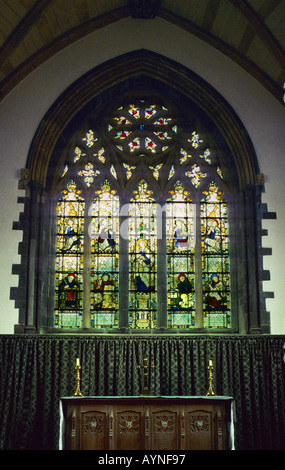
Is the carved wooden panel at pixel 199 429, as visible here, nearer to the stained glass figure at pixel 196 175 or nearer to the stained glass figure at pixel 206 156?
the stained glass figure at pixel 196 175

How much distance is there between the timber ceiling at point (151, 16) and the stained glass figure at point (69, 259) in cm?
225

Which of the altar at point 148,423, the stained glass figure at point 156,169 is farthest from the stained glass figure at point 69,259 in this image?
the altar at point 148,423

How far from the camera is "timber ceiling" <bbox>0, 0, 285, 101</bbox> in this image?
11.1 meters

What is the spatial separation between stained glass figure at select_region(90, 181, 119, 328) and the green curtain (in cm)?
72

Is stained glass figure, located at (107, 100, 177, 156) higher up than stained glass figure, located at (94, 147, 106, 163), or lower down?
higher up

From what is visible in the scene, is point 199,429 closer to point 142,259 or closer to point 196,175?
point 142,259

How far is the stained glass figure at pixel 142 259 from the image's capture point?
11984mm

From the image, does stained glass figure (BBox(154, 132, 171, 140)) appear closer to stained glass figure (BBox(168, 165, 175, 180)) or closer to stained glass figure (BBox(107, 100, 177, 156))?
stained glass figure (BBox(107, 100, 177, 156))

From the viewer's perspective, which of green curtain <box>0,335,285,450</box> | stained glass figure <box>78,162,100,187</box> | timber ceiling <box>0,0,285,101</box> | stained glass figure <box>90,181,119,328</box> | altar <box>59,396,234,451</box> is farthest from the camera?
stained glass figure <box>78,162,100,187</box>

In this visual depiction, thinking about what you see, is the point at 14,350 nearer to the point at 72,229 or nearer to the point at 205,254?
the point at 72,229

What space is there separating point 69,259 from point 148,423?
389cm

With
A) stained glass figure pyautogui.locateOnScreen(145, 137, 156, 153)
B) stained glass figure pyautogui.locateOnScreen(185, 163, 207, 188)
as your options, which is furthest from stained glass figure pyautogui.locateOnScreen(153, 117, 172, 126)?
stained glass figure pyautogui.locateOnScreen(185, 163, 207, 188)

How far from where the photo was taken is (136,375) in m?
11.1

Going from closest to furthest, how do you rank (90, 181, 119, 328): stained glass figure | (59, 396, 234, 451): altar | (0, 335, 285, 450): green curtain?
(59, 396, 234, 451): altar, (0, 335, 285, 450): green curtain, (90, 181, 119, 328): stained glass figure
